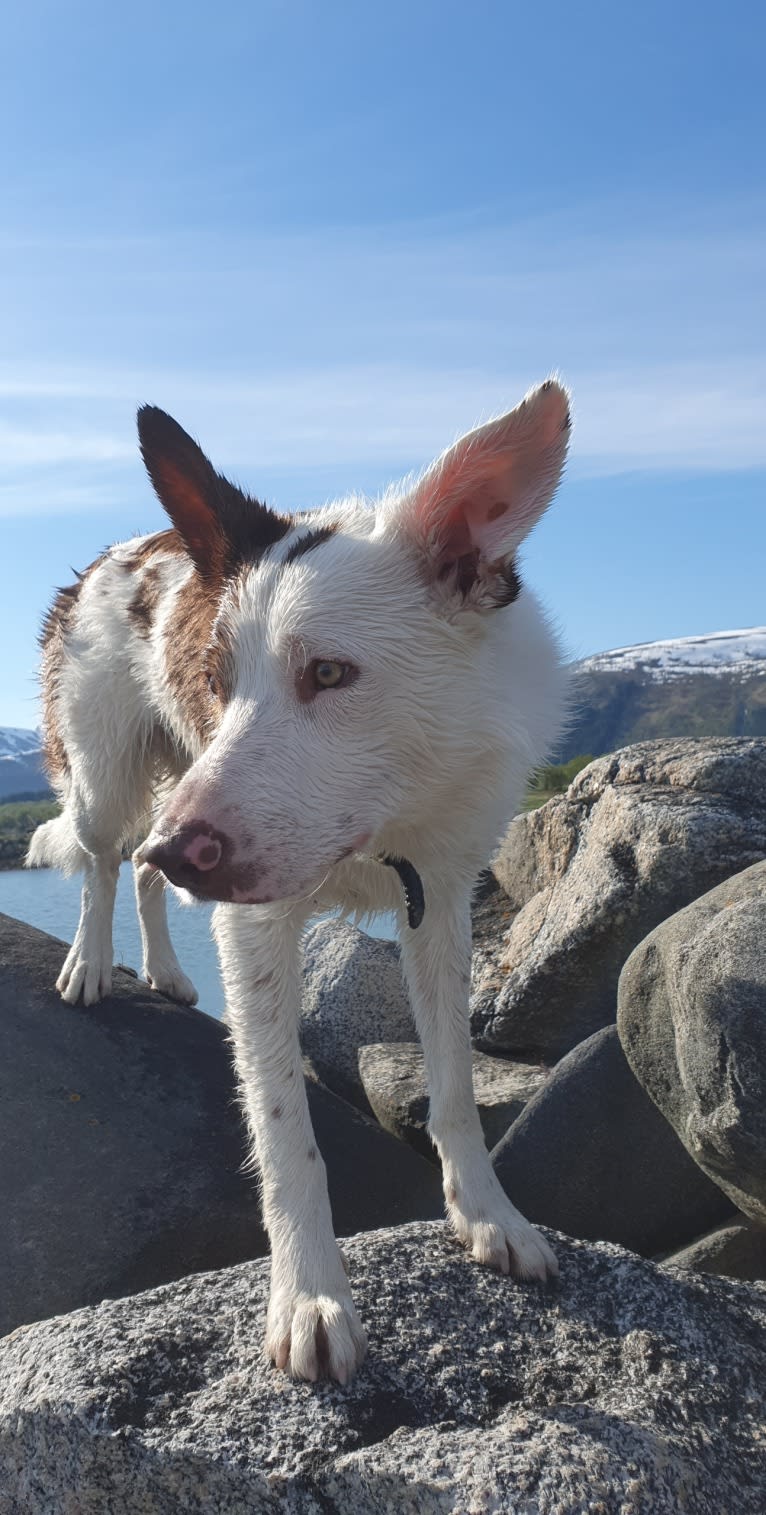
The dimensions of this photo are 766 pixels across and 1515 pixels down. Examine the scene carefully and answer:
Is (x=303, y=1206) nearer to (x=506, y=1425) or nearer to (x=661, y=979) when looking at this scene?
(x=506, y=1425)

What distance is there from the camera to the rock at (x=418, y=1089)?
6.22m

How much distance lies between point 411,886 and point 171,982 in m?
3.23

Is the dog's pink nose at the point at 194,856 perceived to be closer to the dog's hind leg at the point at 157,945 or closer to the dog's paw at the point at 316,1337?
the dog's paw at the point at 316,1337

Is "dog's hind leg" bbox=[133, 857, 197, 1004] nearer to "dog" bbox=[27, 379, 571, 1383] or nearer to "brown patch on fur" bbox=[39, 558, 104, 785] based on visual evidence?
"brown patch on fur" bbox=[39, 558, 104, 785]

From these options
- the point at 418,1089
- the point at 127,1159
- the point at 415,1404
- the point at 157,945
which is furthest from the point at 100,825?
the point at 415,1404

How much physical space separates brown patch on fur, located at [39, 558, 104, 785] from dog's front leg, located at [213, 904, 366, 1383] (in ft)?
9.66

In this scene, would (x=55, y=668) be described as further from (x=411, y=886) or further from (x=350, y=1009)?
(x=411, y=886)

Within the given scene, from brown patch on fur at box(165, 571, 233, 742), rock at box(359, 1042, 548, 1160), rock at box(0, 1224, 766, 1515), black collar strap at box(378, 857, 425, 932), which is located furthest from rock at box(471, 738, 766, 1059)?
brown patch on fur at box(165, 571, 233, 742)

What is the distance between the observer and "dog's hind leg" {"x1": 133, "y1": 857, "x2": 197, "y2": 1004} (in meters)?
7.25

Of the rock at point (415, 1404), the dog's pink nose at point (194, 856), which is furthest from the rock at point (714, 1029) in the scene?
the dog's pink nose at point (194, 856)

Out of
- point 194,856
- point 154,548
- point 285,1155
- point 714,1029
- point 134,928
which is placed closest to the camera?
point 194,856

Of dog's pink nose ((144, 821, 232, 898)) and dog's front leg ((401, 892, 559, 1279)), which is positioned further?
dog's front leg ((401, 892, 559, 1279))

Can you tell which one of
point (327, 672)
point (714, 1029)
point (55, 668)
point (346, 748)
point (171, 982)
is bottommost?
point (171, 982)

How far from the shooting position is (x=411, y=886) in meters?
4.54
